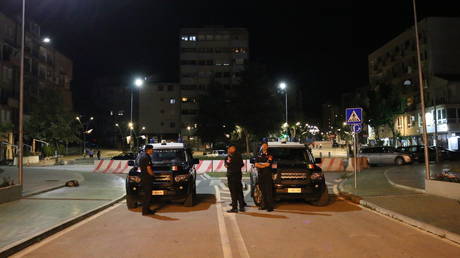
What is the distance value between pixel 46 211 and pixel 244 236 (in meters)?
6.15

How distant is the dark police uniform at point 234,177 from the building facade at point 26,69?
35.0 metres

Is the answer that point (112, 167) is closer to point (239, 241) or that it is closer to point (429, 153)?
point (239, 241)

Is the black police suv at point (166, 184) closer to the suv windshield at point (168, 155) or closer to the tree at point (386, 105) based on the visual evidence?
the suv windshield at point (168, 155)

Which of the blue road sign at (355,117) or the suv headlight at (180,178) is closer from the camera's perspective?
the suv headlight at (180,178)

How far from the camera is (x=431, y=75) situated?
197 ft

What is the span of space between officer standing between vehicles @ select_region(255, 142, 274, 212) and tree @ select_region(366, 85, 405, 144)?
50.4 metres

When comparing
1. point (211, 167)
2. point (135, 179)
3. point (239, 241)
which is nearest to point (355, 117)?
point (135, 179)

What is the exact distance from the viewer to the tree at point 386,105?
190 ft

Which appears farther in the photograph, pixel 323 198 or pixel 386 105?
pixel 386 105

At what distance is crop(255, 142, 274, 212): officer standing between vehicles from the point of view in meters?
11.3

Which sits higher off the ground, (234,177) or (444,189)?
(234,177)

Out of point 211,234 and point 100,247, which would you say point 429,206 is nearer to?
point 211,234

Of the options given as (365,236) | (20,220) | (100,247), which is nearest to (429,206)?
(365,236)

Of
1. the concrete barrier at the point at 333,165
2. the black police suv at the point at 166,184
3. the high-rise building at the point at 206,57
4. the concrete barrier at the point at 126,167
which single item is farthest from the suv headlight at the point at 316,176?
the high-rise building at the point at 206,57
